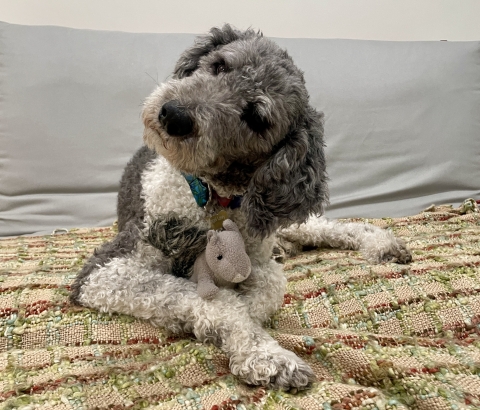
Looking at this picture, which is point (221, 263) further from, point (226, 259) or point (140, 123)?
point (140, 123)

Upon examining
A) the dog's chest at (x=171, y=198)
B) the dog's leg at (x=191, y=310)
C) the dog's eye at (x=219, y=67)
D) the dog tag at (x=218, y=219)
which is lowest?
the dog's leg at (x=191, y=310)

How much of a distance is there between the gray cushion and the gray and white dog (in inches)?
37.2

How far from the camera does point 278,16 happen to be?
9.08 feet

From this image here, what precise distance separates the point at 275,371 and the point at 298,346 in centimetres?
13

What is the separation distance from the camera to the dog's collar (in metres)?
1.23

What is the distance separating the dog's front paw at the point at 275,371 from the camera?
870 millimetres

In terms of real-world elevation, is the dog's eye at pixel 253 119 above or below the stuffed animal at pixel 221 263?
above

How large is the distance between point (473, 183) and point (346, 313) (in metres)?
1.63

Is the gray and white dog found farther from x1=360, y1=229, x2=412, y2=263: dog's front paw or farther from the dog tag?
x1=360, y1=229, x2=412, y2=263: dog's front paw

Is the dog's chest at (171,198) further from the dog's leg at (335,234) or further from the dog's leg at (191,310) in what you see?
the dog's leg at (335,234)

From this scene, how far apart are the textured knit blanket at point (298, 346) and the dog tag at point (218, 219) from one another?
28cm

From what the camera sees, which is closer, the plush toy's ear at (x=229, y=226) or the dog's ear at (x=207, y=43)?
the plush toy's ear at (x=229, y=226)

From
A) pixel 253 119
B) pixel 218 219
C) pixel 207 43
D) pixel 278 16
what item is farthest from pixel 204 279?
pixel 278 16

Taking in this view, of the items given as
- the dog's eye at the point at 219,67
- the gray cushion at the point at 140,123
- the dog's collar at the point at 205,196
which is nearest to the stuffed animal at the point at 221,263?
the dog's collar at the point at 205,196
